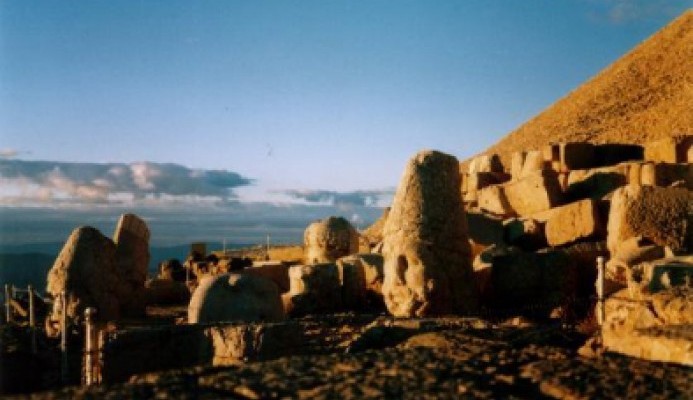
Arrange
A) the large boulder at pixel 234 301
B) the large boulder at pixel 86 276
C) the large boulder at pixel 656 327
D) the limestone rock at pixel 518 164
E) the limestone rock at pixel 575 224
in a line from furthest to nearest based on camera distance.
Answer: the limestone rock at pixel 518 164 < the limestone rock at pixel 575 224 < the large boulder at pixel 86 276 < the large boulder at pixel 234 301 < the large boulder at pixel 656 327

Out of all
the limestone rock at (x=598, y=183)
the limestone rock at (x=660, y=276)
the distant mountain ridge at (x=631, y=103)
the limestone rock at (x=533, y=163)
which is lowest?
the limestone rock at (x=660, y=276)

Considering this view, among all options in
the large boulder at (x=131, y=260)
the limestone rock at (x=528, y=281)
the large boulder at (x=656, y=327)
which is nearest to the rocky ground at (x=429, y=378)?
the large boulder at (x=656, y=327)

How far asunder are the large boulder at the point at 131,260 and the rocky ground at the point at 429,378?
12.1 metres

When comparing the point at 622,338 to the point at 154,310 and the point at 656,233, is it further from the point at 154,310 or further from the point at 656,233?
the point at 154,310

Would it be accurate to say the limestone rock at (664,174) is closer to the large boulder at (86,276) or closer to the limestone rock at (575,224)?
the limestone rock at (575,224)

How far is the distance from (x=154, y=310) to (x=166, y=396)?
14.7 meters

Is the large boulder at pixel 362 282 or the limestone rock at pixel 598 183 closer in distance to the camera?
the large boulder at pixel 362 282

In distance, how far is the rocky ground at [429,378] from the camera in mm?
2836

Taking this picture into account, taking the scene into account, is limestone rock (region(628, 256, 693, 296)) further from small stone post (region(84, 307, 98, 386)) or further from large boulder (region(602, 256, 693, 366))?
small stone post (region(84, 307, 98, 386))

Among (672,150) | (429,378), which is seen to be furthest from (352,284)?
(672,150)

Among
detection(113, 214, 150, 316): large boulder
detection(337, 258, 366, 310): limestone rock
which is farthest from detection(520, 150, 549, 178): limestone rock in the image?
detection(113, 214, 150, 316): large boulder

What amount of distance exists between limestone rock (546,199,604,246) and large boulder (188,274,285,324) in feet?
29.7

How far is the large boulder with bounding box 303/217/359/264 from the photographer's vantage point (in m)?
18.5

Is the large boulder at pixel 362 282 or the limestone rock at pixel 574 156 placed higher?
the limestone rock at pixel 574 156
